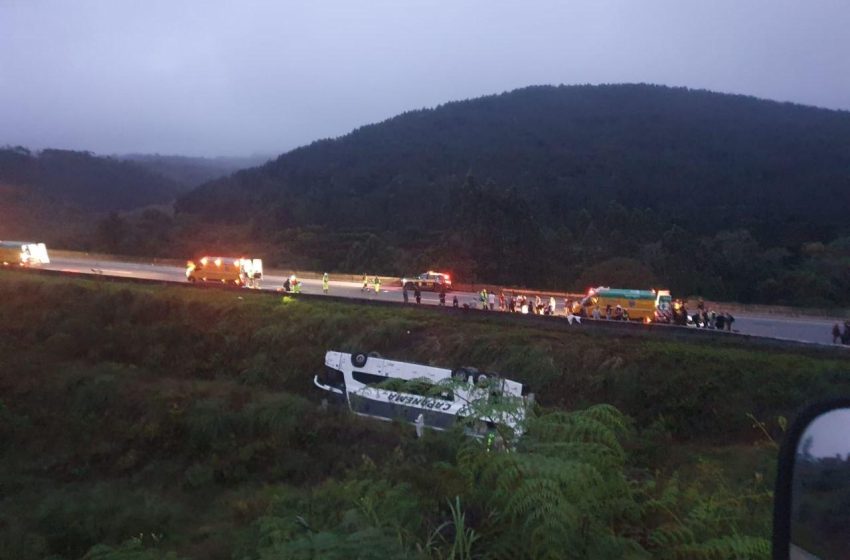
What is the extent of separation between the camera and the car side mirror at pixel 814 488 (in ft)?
8.30

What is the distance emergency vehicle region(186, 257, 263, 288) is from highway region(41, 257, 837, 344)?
98cm

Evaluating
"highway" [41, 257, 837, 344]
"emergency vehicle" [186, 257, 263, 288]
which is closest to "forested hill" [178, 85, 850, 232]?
"highway" [41, 257, 837, 344]

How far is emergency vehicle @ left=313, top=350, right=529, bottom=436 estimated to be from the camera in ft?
15.3

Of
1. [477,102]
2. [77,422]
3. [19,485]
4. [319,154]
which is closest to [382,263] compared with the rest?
[77,422]

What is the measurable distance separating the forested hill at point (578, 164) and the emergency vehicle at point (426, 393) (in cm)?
4273

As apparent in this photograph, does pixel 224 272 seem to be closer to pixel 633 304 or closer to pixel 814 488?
pixel 633 304

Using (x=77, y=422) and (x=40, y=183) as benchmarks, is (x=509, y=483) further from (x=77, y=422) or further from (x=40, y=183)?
(x=40, y=183)

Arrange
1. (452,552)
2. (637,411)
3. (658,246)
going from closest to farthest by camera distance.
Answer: (452,552)
(637,411)
(658,246)

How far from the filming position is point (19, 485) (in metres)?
16.3

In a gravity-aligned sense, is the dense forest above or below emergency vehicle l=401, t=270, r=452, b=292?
above

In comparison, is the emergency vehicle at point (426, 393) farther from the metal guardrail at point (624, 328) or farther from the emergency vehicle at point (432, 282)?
the emergency vehicle at point (432, 282)

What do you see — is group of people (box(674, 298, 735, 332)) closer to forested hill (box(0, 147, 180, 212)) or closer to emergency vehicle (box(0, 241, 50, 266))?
emergency vehicle (box(0, 241, 50, 266))

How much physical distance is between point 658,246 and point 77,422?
152ft

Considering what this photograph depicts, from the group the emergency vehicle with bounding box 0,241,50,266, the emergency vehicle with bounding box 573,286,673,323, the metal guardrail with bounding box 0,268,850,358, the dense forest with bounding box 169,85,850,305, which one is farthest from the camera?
the dense forest with bounding box 169,85,850,305
